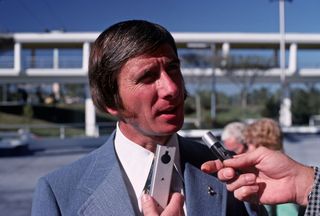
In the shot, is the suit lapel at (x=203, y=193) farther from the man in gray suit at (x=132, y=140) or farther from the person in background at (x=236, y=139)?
the person in background at (x=236, y=139)

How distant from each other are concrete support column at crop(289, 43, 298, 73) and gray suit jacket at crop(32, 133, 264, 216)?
25.7m

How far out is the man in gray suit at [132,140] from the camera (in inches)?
41.2

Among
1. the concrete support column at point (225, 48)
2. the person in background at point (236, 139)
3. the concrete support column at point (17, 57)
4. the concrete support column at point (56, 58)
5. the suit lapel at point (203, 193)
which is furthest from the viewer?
the concrete support column at point (225, 48)

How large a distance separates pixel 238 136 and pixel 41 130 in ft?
61.9

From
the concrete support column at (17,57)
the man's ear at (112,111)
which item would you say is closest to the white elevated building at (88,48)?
the concrete support column at (17,57)

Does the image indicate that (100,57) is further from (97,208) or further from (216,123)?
(216,123)

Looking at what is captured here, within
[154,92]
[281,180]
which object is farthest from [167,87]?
[281,180]

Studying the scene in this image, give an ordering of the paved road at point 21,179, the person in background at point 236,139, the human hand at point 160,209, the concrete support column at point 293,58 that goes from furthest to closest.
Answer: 1. the concrete support column at point 293,58
2. the paved road at point 21,179
3. the person in background at point 236,139
4. the human hand at point 160,209

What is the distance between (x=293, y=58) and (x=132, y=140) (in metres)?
26.2

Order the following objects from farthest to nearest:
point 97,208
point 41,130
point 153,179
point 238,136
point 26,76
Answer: point 26,76
point 41,130
point 238,136
point 97,208
point 153,179

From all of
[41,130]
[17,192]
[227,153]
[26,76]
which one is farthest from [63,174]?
[26,76]

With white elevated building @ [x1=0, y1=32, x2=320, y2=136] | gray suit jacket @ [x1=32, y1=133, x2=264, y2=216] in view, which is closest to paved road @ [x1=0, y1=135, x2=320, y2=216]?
gray suit jacket @ [x1=32, y1=133, x2=264, y2=216]

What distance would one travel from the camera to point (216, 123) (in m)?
22.0

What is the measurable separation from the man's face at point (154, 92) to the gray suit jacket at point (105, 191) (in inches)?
6.2
